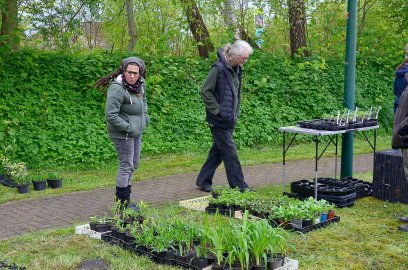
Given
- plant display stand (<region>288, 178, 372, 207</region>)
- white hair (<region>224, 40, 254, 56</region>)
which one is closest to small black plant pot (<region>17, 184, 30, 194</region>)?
white hair (<region>224, 40, 254, 56</region>)

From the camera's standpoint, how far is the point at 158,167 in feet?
33.5

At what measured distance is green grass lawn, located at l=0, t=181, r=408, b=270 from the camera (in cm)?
496

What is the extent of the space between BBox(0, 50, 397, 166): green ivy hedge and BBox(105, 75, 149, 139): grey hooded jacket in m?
3.78

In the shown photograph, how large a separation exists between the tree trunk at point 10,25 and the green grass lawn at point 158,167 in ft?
7.67

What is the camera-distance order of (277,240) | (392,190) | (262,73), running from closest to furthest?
(277,240) < (392,190) < (262,73)

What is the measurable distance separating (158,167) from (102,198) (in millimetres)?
2502

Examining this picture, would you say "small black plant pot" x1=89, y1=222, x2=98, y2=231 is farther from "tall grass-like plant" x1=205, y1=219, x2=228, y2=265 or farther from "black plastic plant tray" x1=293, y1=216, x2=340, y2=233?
"black plastic plant tray" x1=293, y1=216, x2=340, y2=233

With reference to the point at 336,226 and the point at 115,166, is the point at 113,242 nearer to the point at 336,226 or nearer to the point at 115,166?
the point at 336,226

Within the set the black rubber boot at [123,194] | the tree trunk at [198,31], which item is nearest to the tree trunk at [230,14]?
the tree trunk at [198,31]

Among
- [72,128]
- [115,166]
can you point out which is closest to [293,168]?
[115,166]

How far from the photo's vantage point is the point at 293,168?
412 inches

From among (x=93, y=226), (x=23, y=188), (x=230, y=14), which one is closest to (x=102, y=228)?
(x=93, y=226)

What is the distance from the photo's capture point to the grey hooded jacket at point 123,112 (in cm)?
623

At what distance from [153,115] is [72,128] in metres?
1.88
